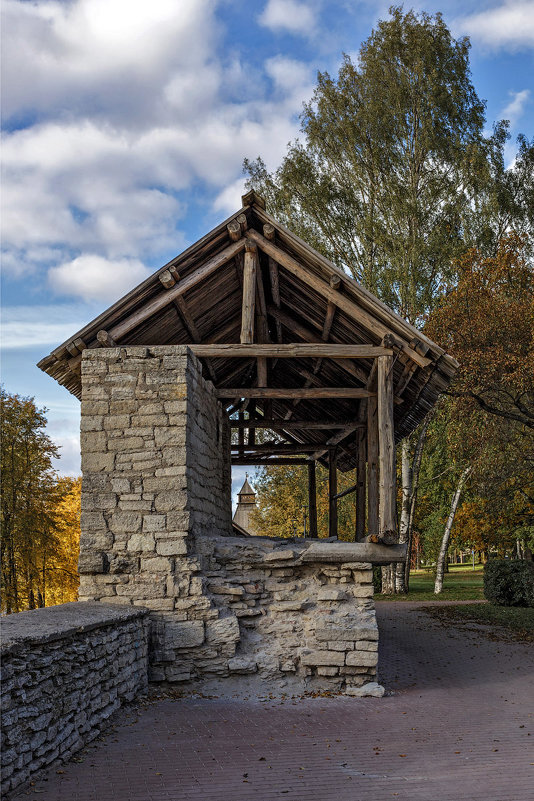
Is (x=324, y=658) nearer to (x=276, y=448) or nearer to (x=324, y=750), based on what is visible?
(x=324, y=750)

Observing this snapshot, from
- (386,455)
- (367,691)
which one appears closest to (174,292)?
(386,455)

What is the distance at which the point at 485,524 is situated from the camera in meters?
22.4

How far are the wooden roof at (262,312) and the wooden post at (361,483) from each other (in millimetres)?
1658

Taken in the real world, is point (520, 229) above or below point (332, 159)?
below

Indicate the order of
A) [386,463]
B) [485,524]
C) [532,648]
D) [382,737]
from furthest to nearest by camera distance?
[485,524] → [532,648] → [386,463] → [382,737]

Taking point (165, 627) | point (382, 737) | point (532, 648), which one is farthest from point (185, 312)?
point (532, 648)

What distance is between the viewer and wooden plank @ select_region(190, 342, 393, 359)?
10.0 metres

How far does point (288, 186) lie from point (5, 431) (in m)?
11.9

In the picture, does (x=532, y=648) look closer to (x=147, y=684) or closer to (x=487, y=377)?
(x=487, y=377)

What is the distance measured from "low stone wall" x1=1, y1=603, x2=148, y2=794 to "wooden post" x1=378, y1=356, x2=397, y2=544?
3.46 meters

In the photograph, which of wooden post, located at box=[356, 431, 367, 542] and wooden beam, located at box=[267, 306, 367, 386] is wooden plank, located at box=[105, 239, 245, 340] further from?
wooden post, located at box=[356, 431, 367, 542]

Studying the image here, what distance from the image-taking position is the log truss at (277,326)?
9.89 metres

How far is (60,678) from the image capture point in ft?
20.0

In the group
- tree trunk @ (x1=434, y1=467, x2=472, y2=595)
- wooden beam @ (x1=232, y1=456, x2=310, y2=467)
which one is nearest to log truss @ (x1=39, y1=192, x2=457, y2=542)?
wooden beam @ (x1=232, y1=456, x2=310, y2=467)
